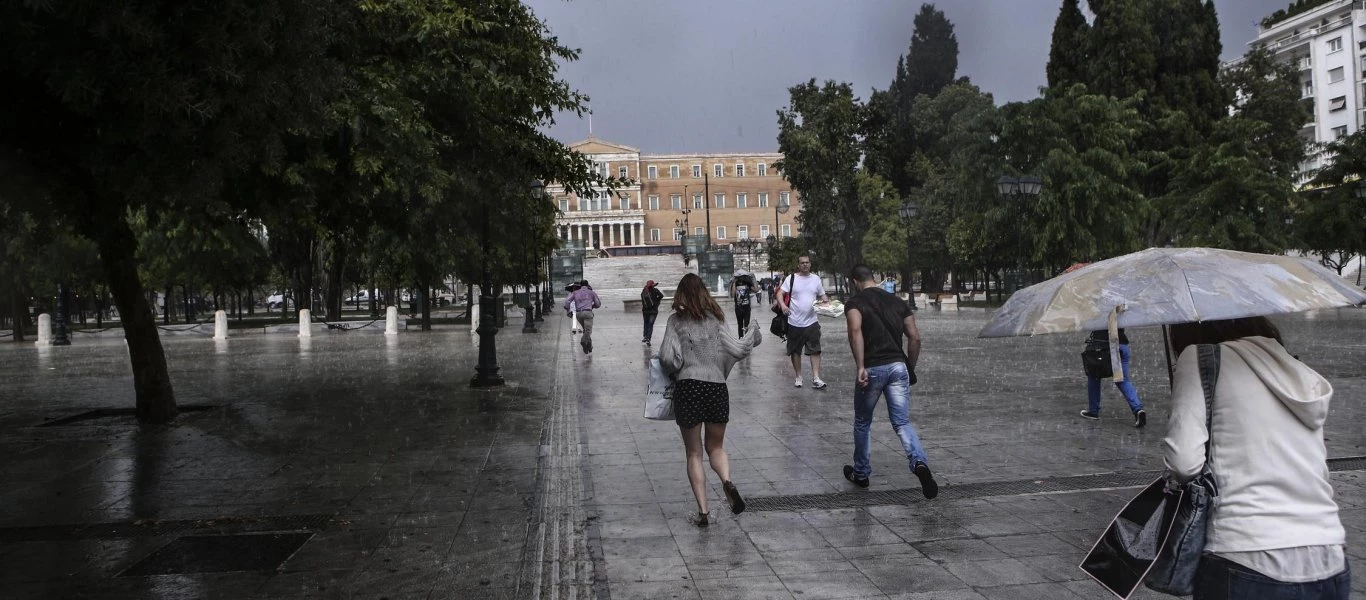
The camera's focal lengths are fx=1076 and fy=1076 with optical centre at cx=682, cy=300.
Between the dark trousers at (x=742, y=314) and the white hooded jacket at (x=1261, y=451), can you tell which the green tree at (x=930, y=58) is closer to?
the dark trousers at (x=742, y=314)

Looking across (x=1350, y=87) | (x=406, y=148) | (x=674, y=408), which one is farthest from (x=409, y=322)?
(x=1350, y=87)

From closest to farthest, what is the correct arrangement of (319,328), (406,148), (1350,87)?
(406,148) → (319,328) → (1350,87)

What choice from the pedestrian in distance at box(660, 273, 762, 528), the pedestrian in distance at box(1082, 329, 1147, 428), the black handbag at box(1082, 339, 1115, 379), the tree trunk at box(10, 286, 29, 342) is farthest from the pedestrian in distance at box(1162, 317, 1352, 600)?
the tree trunk at box(10, 286, 29, 342)

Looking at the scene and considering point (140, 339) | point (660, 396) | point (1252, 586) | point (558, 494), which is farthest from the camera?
point (140, 339)

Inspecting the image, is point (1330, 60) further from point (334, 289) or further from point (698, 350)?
point (698, 350)

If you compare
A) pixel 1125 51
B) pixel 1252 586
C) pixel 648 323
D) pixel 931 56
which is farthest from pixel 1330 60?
pixel 1252 586

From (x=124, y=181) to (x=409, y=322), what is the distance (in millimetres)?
30193

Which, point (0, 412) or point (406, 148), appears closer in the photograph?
point (406, 148)

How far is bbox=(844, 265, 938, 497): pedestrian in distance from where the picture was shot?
6922 mm

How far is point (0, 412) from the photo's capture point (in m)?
12.9

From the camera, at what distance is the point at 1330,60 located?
240 feet

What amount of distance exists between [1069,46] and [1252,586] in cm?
4617

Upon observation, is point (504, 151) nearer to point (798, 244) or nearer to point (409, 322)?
point (409, 322)

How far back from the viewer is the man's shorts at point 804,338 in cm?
1302
